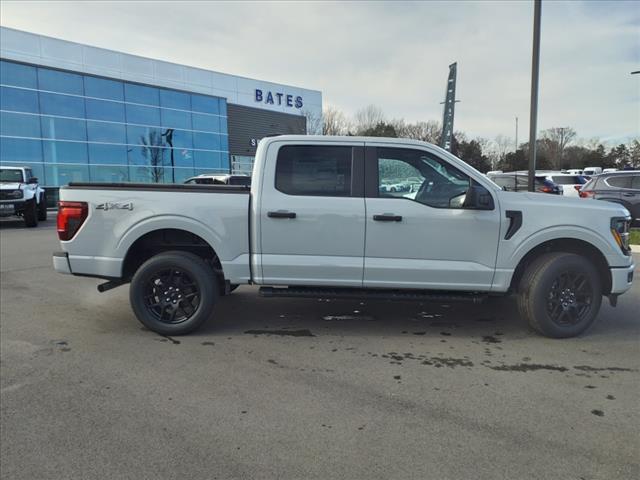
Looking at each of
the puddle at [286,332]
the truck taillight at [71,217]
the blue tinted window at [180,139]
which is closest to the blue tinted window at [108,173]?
the blue tinted window at [180,139]

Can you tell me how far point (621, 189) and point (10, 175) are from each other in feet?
66.5

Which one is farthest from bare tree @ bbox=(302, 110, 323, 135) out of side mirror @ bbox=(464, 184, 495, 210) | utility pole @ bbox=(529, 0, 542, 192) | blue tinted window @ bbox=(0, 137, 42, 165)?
side mirror @ bbox=(464, 184, 495, 210)

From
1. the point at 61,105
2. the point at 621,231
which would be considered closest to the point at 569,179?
the point at 621,231

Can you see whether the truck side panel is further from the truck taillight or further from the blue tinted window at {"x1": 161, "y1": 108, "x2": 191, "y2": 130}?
the blue tinted window at {"x1": 161, "y1": 108, "x2": 191, "y2": 130}

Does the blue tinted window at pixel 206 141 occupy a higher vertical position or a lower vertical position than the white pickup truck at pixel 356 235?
higher

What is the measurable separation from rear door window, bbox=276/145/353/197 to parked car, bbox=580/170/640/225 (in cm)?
1220

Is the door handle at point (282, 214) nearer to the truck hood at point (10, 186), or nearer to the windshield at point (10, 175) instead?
the truck hood at point (10, 186)

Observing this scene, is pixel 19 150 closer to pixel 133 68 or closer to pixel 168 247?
pixel 133 68

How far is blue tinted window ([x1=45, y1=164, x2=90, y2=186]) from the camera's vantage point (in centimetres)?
2934

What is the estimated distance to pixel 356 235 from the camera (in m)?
4.98

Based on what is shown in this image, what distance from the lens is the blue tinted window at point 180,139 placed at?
3603 cm

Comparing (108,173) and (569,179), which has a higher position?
(108,173)

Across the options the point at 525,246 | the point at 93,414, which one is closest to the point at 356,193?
the point at 525,246

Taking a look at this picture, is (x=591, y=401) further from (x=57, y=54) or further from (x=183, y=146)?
(x=183, y=146)
